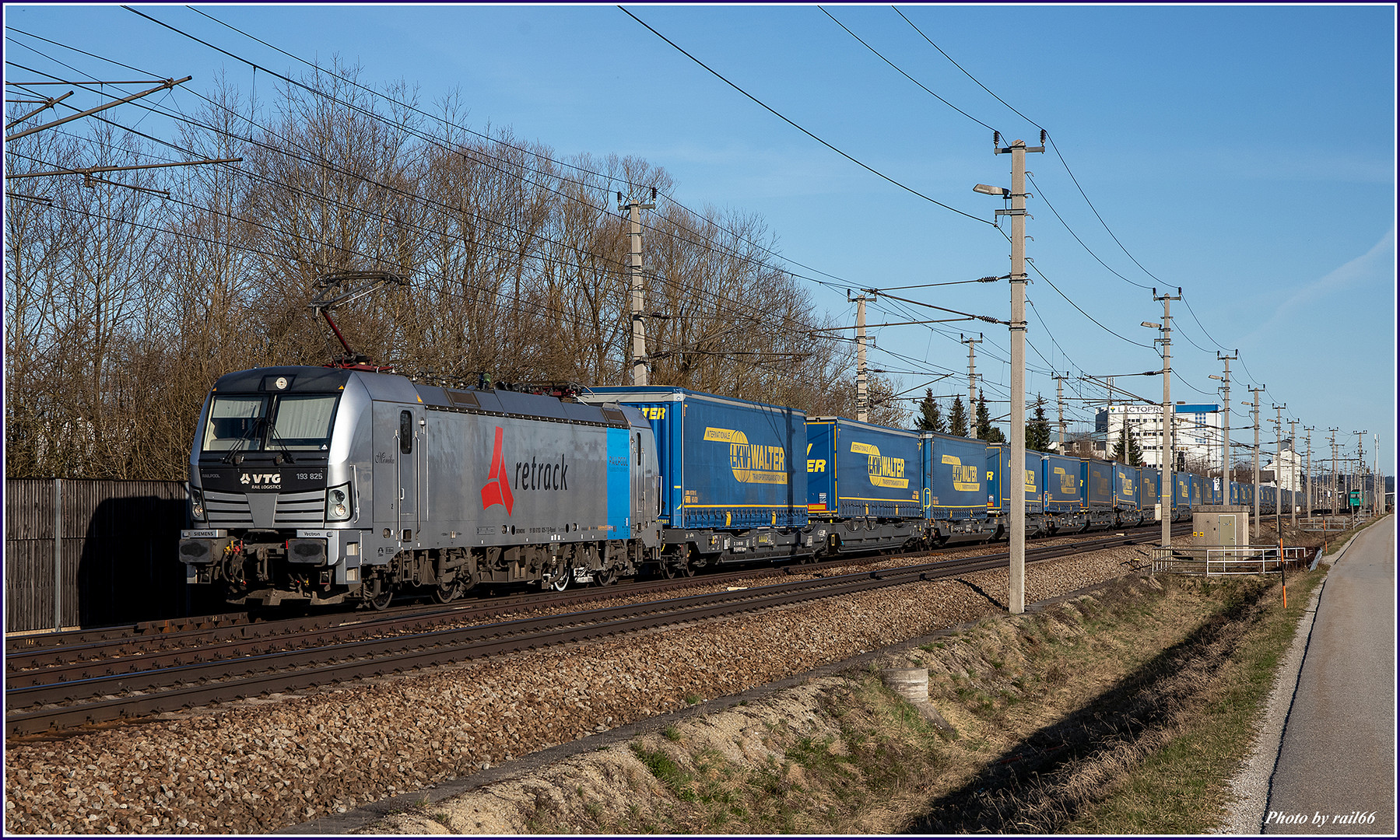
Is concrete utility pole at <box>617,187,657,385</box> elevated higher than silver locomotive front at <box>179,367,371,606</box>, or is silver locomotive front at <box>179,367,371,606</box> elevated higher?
concrete utility pole at <box>617,187,657,385</box>

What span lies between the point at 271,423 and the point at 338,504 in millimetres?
1574

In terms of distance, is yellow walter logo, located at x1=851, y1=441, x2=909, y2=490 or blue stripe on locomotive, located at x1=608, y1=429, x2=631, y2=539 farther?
yellow walter logo, located at x1=851, y1=441, x2=909, y2=490

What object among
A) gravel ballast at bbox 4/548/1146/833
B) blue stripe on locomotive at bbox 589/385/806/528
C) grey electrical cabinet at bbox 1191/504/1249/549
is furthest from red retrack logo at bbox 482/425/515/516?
grey electrical cabinet at bbox 1191/504/1249/549

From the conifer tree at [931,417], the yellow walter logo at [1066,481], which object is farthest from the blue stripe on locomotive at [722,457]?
the conifer tree at [931,417]

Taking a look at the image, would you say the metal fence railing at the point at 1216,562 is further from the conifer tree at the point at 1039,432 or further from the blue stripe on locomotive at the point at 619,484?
the conifer tree at the point at 1039,432

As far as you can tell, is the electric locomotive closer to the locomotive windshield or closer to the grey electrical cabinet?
the locomotive windshield

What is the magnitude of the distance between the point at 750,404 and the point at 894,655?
1184 cm

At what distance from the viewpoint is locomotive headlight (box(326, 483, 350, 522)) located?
15773mm

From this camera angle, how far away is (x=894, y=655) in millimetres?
17125

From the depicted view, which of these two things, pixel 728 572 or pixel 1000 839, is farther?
pixel 728 572

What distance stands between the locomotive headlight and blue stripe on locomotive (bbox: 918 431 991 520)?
25672mm

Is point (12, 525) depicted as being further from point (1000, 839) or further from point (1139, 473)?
point (1139, 473)

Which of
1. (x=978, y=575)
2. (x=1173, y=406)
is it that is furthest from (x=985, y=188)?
(x=1173, y=406)

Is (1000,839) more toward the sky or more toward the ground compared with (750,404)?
more toward the ground
